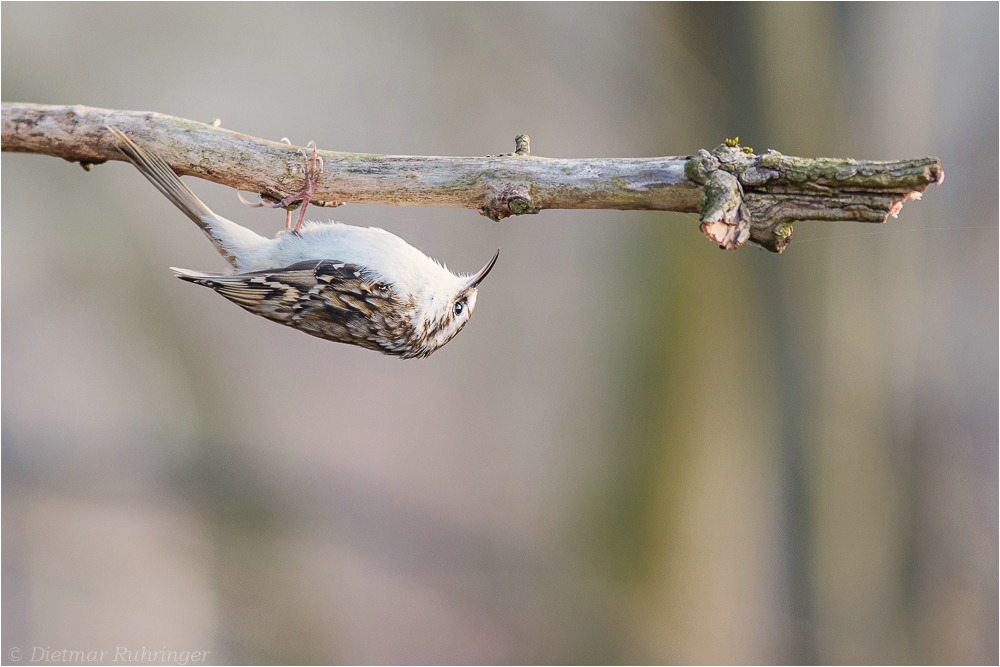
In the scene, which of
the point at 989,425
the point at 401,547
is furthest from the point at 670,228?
the point at 401,547

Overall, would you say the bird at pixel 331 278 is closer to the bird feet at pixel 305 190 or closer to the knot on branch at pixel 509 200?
the bird feet at pixel 305 190

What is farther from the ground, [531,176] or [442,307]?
[531,176]

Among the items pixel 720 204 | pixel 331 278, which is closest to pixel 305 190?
pixel 331 278

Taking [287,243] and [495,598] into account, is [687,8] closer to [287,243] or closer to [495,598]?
[287,243]

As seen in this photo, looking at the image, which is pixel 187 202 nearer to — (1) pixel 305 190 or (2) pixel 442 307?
(1) pixel 305 190

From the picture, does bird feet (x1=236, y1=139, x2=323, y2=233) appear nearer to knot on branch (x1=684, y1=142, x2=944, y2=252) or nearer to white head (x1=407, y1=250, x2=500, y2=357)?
white head (x1=407, y1=250, x2=500, y2=357)

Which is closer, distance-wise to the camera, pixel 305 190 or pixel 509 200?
pixel 509 200

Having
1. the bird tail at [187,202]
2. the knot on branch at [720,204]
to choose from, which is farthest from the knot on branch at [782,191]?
the bird tail at [187,202]

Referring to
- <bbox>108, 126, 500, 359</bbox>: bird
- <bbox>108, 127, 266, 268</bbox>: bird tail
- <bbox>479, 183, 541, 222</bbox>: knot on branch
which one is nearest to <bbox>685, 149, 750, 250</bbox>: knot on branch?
<bbox>479, 183, 541, 222</bbox>: knot on branch
